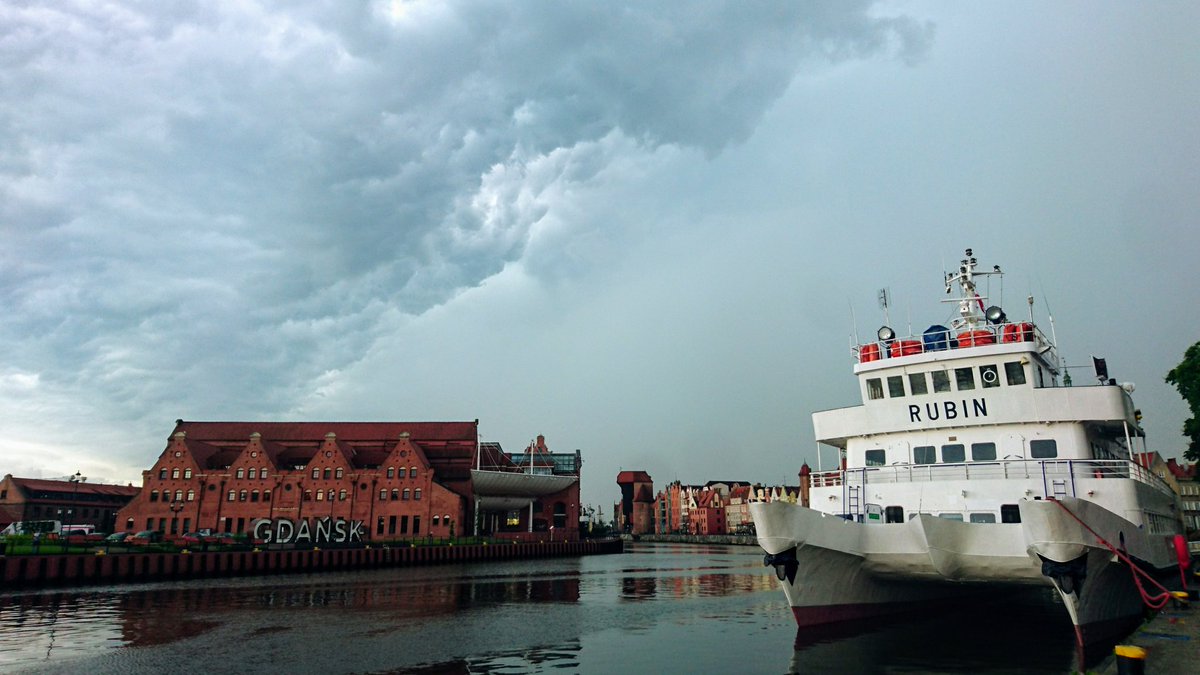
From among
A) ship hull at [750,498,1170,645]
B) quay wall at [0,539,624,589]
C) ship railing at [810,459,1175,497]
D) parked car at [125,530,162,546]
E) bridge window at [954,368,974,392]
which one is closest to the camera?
ship hull at [750,498,1170,645]

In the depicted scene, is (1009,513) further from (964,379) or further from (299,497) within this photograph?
(299,497)

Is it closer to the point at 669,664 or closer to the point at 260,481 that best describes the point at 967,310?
the point at 669,664

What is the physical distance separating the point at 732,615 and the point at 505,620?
26.9ft

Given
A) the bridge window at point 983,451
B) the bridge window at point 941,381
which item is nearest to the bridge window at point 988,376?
the bridge window at point 941,381

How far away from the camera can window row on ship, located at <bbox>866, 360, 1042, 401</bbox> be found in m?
19.5

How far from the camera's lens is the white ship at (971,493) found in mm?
15164

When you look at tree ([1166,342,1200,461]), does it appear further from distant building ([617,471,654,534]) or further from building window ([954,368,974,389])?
distant building ([617,471,654,534])

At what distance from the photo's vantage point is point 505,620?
79.8 ft

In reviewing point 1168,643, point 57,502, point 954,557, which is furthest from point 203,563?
point 57,502

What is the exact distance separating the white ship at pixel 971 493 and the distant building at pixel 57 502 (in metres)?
96.2

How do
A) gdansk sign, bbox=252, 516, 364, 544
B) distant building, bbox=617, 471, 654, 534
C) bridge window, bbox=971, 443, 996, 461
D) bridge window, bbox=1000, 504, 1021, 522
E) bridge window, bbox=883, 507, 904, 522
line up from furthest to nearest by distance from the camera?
1. distant building, bbox=617, 471, 654, 534
2. gdansk sign, bbox=252, 516, 364, 544
3. bridge window, bbox=971, 443, 996, 461
4. bridge window, bbox=883, 507, 904, 522
5. bridge window, bbox=1000, 504, 1021, 522

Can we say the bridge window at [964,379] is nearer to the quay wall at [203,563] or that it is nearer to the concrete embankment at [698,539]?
the quay wall at [203,563]

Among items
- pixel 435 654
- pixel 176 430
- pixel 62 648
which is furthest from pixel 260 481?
→ pixel 435 654

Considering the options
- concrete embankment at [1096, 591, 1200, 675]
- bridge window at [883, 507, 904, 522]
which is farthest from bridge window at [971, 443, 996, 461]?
concrete embankment at [1096, 591, 1200, 675]
